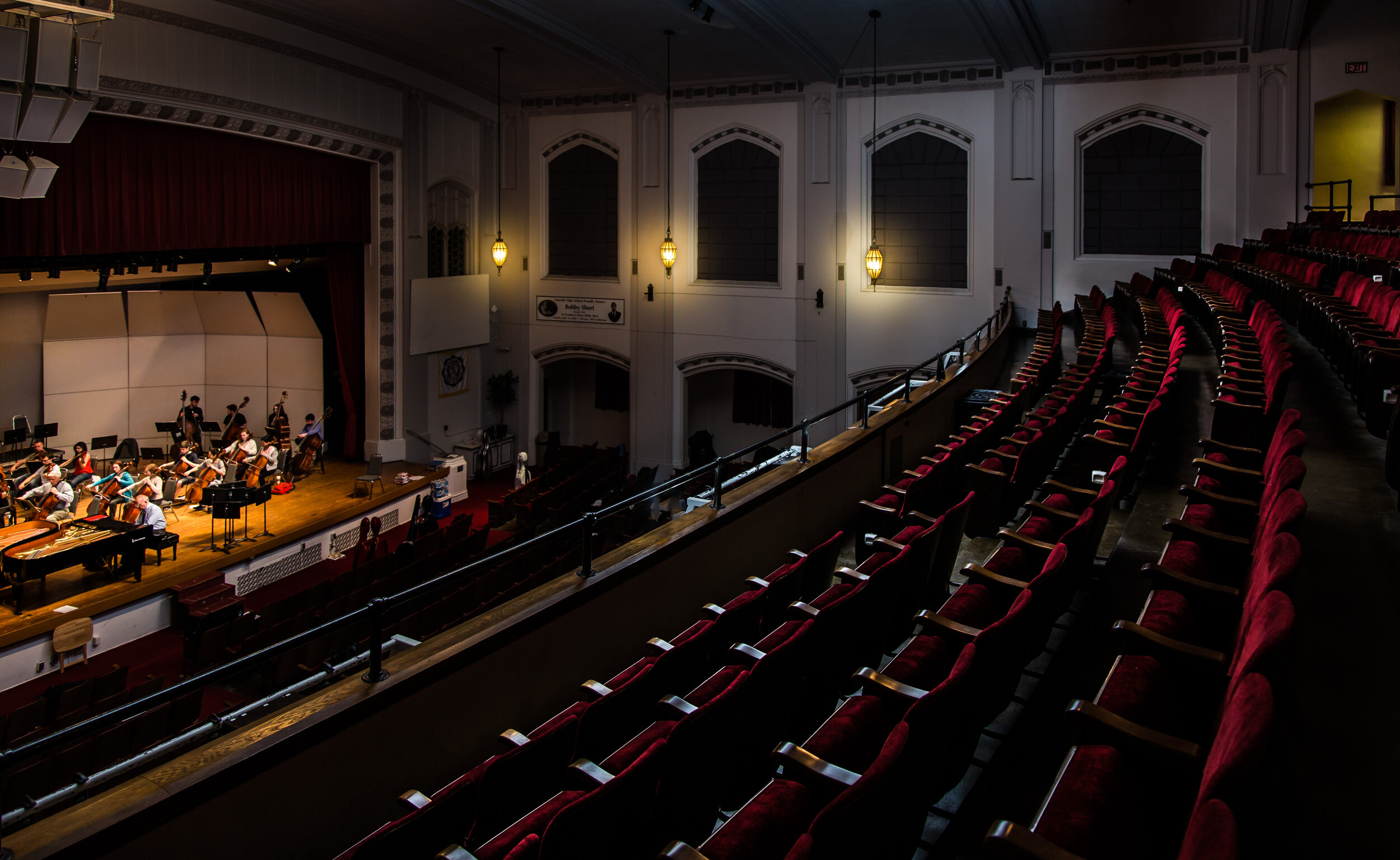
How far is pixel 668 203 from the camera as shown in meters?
16.2

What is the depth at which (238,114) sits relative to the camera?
1181cm

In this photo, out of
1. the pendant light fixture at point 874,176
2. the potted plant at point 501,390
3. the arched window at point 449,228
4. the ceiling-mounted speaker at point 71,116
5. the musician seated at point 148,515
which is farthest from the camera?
the potted plant at point 501,390

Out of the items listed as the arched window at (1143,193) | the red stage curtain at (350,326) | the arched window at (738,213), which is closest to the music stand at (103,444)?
the red stage curtain at (350,326)

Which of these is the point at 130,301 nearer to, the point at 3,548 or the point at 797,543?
the point at 3,548

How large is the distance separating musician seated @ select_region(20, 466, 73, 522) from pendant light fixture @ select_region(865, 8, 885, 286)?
1099 cm

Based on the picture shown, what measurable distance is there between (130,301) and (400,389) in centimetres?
465

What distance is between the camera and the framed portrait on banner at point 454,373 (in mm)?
16047

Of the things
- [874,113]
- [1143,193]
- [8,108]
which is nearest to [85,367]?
[8,108]

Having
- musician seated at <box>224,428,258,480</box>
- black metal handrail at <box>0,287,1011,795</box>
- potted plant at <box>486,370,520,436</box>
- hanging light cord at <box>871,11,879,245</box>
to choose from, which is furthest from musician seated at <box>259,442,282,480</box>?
black metal handrail at <box>0,287,1011,795</box>

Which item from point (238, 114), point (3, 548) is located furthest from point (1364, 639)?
point (238, 114)

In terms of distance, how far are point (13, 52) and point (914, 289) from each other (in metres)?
11.7

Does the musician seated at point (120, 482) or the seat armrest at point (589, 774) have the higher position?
the seat armrest at point (589, 774)

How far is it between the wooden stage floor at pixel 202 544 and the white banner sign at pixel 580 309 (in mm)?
3836

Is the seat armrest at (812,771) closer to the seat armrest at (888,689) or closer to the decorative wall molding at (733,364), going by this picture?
the seat armrest at (888,689)
